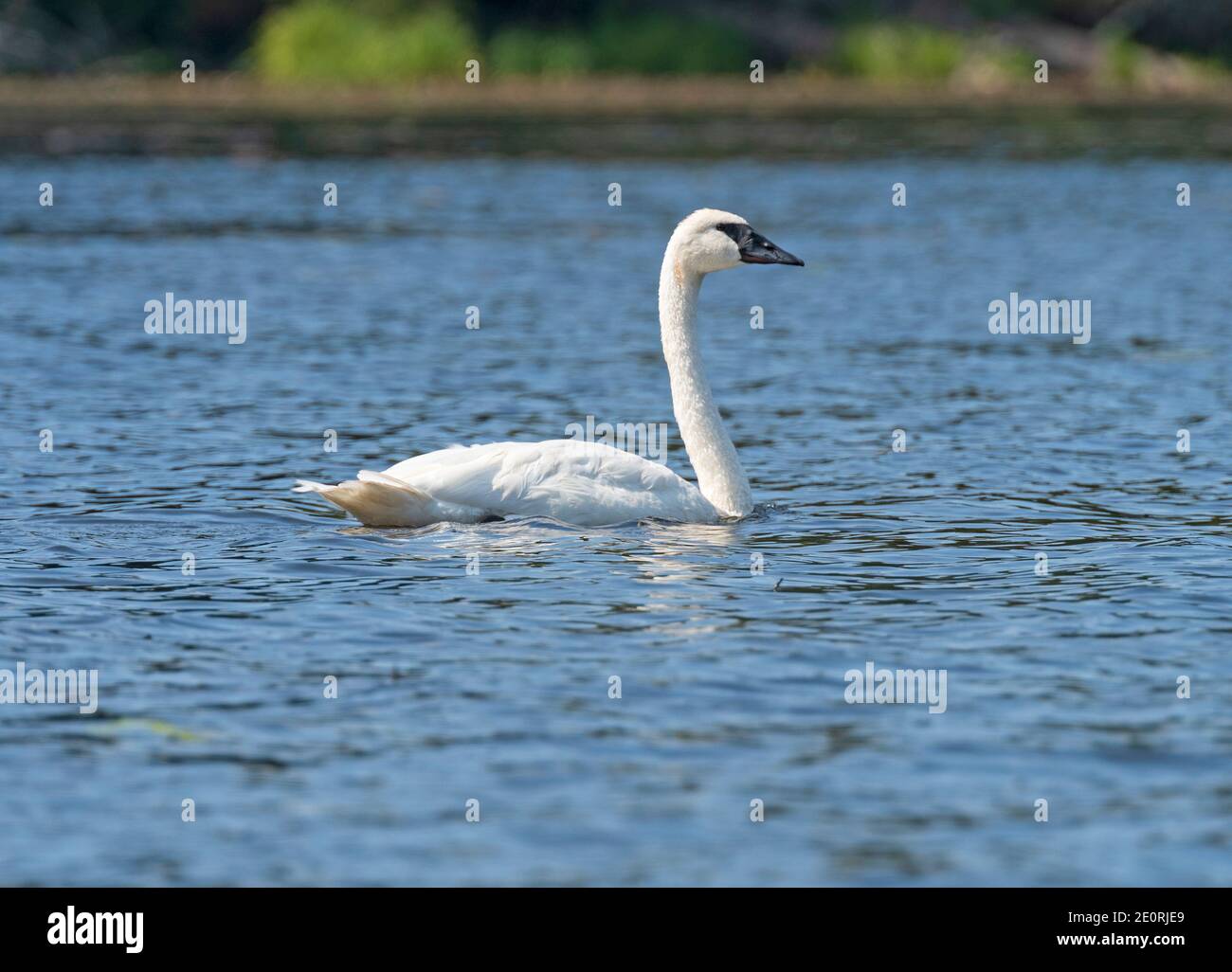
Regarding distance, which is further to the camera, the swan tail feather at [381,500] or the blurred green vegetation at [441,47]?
the blurred green vegetation at [441,47]

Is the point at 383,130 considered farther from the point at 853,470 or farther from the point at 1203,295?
the point at 853,470

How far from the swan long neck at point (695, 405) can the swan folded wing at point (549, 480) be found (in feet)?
1.81

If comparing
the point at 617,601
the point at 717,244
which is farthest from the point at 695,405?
the point at 617,601

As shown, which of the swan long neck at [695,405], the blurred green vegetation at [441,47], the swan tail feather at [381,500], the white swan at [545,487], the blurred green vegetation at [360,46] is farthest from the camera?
the blurred green vegetation at [441,47]

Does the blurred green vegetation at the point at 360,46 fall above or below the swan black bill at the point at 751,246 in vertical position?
above

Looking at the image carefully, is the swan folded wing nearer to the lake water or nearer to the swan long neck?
the lake water

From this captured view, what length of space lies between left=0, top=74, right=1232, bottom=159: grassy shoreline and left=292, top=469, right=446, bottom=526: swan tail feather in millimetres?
26824

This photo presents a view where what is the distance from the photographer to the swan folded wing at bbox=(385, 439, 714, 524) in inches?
450

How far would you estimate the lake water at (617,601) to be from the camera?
7.01 m

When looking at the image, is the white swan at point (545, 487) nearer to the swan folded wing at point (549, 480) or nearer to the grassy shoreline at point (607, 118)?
the swan folded wing at point (549, 480)

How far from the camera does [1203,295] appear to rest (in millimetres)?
22391

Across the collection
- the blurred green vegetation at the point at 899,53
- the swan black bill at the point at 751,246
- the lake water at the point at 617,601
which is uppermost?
the blurred green vegetation at the point at 899,53

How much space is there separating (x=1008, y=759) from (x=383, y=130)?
36409mm

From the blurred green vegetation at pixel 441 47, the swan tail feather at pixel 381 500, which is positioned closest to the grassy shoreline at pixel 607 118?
the blurred green vegetation at pixel 441 47
